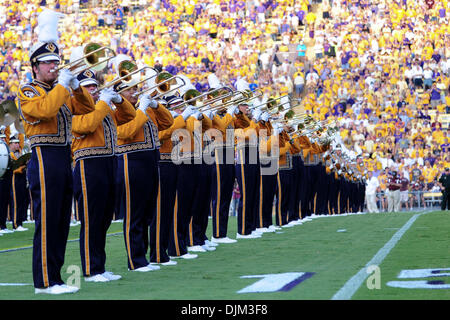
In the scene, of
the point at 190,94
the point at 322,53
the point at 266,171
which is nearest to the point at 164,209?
the point at 190,94

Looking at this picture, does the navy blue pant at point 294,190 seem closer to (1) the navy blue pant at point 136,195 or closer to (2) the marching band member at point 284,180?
(2) the marching band member at point 284,180

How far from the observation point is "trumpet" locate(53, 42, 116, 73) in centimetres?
632

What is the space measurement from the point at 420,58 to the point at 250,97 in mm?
22028

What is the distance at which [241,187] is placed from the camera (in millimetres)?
11312

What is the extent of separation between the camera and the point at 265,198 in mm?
12641

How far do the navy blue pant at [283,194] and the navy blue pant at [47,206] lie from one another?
849cm

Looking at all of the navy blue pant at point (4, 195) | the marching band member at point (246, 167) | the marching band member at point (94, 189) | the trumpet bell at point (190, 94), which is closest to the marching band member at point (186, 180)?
the trumpet bell at point (190, 94)

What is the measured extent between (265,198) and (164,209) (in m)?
4.98

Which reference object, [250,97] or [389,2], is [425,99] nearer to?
[389,2]

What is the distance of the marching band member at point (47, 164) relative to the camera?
221 inches

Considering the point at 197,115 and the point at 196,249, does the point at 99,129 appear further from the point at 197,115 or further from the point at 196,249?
the point at 196,249

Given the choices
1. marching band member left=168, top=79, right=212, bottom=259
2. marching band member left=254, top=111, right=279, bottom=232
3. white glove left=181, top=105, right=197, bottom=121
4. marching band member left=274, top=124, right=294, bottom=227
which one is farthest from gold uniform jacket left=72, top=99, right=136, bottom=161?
marching band member left=274, top=124, right=294, bottom=227

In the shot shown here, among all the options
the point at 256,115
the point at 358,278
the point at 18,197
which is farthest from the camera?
the point at 18,197
